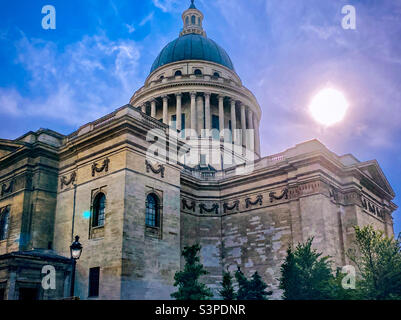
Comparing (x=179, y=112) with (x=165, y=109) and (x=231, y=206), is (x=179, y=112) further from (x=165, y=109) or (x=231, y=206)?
(x=231, y=206)

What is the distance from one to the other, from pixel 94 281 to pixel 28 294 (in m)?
3.55

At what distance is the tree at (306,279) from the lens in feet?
74.4

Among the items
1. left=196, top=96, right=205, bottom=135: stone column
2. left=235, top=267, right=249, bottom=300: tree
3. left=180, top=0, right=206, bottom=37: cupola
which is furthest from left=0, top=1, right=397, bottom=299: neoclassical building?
left=180, top=0, right=206, bottom=37: cupola

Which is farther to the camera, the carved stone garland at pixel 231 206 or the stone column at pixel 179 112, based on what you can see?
the stone column at pixel 179 112

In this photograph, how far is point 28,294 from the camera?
23641 millimetres

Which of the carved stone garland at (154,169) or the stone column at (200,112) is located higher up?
the stone column at (200,112)

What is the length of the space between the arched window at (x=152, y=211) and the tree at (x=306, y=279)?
8.46 metres

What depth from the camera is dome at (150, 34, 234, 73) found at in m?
53.2

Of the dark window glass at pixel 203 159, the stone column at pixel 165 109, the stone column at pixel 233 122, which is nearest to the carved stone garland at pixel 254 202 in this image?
the dark window glass at pixel 203 159

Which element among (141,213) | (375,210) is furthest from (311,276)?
(375,210)

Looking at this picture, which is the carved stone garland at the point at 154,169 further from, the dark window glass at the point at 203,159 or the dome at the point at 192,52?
the dome at the point at 192,52

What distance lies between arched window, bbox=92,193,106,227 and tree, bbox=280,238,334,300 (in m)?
11.3

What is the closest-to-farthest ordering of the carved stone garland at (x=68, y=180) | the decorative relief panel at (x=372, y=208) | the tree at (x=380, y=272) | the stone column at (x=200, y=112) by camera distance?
1. the tree at (x=380, y=272)
2. the carved stone garland at (x=68, y=180)
3. the decorative relief panel at (x=372, y=208)
4. the stone column at (x=200, y=112)

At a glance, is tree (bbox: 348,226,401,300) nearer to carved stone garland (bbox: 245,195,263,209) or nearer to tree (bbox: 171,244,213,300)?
tree (bbox: 171,244,213,300)
